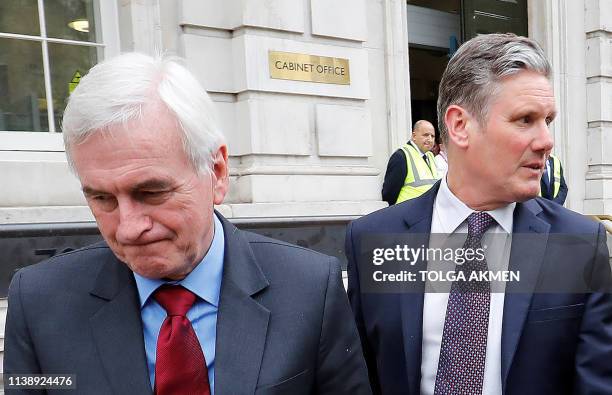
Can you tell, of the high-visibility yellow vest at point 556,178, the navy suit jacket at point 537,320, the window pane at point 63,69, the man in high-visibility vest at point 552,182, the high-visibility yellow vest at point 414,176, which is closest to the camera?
the navy suit jacket at point 537,320

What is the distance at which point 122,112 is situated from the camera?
3.98ft

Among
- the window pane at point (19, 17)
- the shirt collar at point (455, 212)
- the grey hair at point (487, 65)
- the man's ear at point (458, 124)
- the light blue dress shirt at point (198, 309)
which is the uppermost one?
the window pane at point (19, 17)

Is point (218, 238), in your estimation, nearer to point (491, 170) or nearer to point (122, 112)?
point (122, 112)

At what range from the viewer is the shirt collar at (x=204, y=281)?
1383 millimetres

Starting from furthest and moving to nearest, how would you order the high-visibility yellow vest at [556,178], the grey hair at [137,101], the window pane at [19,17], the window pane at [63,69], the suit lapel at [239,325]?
the high-visibility yellow vest at [556,178], the window pane at [63,69], the window pane at [19,17], the suit lapel at [239,325], the grey hair at [137,101]

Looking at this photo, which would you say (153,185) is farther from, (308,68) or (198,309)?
(308,68)

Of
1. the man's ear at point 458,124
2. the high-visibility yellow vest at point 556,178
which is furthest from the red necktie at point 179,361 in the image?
the high-visibility yellow vest at point 556,178

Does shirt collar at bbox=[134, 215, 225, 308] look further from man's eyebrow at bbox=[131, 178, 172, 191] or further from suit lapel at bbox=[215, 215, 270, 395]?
man's eyebrow at bbox=[131, 178, 172, 191]

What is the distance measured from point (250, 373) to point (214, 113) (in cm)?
58

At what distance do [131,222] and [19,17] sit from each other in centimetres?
473

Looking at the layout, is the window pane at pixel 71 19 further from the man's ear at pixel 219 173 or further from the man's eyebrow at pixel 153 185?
the man's eyebrow at pixel 153 185

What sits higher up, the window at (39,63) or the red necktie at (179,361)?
the window at (39,63)

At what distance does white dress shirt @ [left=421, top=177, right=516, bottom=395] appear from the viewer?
1.67m

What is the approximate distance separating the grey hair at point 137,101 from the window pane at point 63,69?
4.36 m
